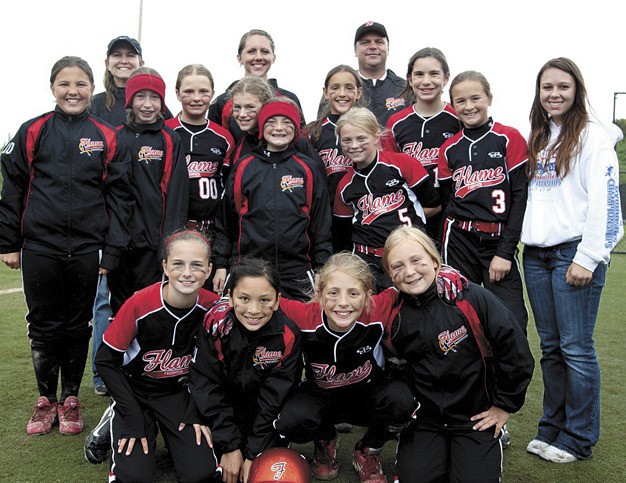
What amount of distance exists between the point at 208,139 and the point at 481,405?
229 cm

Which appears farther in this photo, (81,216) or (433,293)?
(81,216)

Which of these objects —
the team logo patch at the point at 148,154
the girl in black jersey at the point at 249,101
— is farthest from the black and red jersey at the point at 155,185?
the girl in black jersey at the point at 249,101

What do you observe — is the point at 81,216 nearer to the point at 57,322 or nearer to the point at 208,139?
the point at 57,322

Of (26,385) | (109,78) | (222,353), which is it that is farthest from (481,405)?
(109,78)

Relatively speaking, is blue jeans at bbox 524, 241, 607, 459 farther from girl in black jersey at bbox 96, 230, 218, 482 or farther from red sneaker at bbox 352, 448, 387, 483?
girl in black jersey at bbox 96, 230, 218, 482

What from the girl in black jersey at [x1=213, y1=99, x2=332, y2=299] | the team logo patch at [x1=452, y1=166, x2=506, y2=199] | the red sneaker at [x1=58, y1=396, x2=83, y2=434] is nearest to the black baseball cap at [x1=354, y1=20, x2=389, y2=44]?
the girl in black jersey at [x1=213, y1=99, x2=332, y2=299]

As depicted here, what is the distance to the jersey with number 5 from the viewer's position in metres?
3.39

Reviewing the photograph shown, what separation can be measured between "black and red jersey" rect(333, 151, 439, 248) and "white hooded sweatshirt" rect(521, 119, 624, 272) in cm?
64

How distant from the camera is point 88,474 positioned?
9.85 feet

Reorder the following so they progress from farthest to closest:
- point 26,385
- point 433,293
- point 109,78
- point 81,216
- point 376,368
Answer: point 109,78 → point 26,385 → point 81,216 → point 376,368 → point 433,293

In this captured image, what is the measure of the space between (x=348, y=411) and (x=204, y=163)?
5.81 ft

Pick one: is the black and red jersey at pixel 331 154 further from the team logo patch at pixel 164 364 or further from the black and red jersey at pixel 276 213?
the team logo patch at pixel 164 364

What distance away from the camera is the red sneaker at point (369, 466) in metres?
2.98

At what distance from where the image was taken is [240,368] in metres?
3.08
